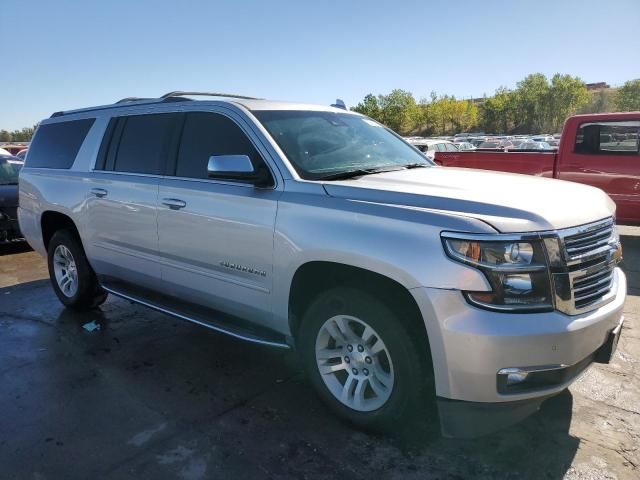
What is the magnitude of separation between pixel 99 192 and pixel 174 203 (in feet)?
3.83

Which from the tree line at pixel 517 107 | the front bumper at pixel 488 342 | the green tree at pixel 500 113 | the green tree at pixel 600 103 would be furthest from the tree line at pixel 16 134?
the front bumper at pixel 488 342

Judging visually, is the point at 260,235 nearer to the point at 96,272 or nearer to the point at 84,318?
the point at 96,272

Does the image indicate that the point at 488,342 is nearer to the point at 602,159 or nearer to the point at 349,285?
the point at 349,285

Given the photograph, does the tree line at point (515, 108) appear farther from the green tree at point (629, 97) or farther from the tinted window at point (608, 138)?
the tinted window at point (608, 138)

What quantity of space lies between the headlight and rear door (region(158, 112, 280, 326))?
1.32m

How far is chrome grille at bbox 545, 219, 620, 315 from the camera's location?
8.18ft

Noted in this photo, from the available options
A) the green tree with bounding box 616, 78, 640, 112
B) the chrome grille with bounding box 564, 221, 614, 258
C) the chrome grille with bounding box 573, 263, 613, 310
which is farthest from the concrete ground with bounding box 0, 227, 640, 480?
the green tree with bounding box 616, 78, 640, 112

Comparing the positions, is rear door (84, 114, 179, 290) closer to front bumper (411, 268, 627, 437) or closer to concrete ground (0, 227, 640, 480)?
concrete ground (0, 227, 640, 480)

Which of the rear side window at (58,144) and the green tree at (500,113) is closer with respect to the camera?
the rear side window at (58,144)

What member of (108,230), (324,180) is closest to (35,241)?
(108,230)

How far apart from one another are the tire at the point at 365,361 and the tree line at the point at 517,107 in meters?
60.3

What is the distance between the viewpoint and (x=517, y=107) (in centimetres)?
7019

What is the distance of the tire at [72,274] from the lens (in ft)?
16.9

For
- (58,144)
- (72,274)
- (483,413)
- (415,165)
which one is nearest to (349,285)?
(483,413)
